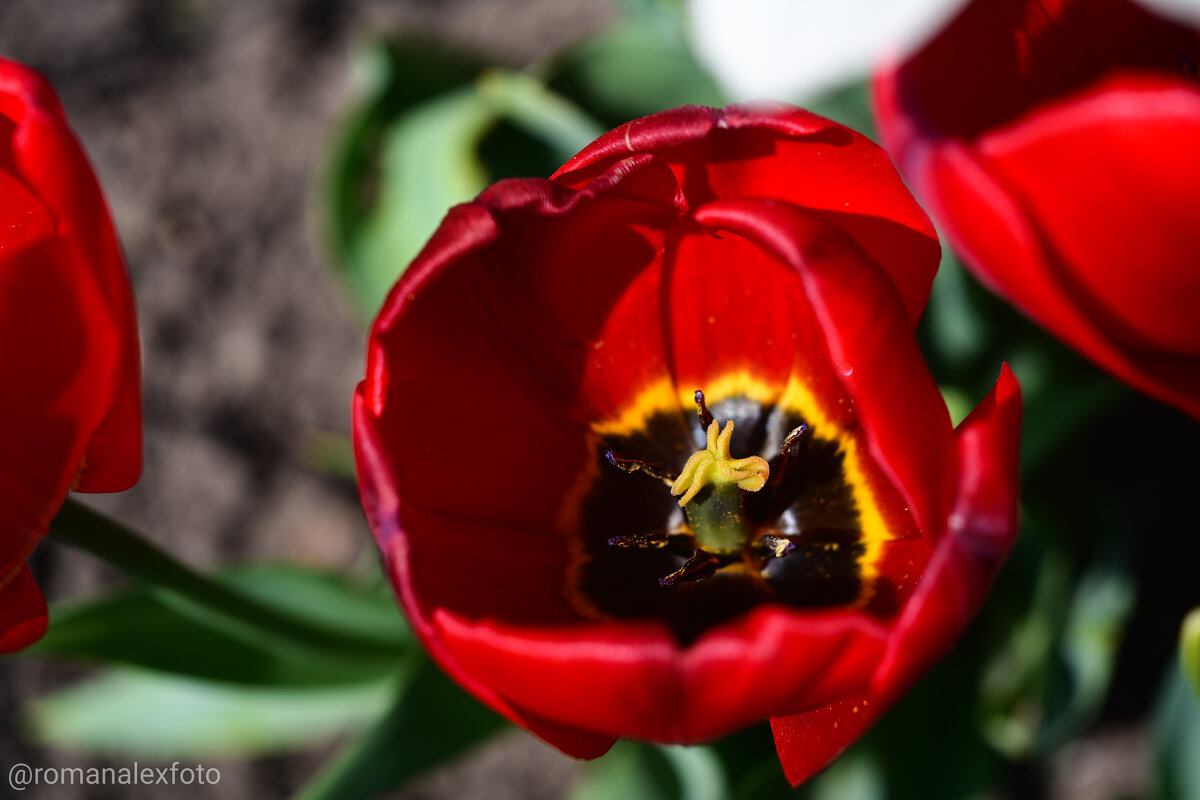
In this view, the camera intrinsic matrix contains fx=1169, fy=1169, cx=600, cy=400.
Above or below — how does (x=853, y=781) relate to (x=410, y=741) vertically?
below

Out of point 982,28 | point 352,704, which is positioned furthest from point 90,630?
point 982,28

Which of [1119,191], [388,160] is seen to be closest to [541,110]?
[388,160]

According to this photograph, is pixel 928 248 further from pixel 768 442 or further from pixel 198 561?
pixel 198 561

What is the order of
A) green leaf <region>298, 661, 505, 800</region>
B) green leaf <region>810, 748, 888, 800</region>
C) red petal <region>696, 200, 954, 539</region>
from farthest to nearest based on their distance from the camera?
green leaf <region>810, 748, 888, 800</region>
green leaf <region>298, 661, 505, 800</region>
red petal <region>696, 200, 954, 539</region>

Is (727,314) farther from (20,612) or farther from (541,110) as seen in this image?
(20,612)

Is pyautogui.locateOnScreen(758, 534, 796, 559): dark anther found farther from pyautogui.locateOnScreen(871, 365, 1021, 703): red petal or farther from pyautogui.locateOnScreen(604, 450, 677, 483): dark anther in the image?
pyautogui.locateOnScreen(871, 365, 1021, 703): red petal

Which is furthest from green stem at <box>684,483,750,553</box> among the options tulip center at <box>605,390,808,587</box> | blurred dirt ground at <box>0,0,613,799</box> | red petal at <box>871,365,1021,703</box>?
blurred dirt ground at <box>0,0,613,799</box>

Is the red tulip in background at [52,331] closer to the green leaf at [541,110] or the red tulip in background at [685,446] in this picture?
the red tulip in background at [685,446]
